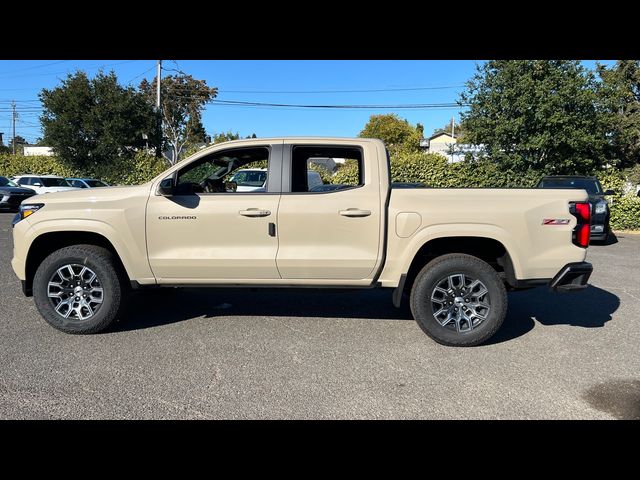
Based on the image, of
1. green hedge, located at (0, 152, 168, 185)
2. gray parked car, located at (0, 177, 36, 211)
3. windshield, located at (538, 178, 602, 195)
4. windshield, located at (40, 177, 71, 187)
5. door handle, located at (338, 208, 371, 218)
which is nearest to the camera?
door handle, located at (338, 208, 371, 218)

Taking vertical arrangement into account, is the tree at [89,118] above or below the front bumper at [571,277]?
above

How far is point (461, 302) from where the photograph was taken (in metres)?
4.18

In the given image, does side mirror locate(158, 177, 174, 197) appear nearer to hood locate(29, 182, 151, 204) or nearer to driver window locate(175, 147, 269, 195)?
driver window locate(175, 147, 269, 195)

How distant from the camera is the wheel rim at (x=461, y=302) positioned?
416 centimetres

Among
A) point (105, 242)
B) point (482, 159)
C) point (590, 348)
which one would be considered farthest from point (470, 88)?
point (105, 242)

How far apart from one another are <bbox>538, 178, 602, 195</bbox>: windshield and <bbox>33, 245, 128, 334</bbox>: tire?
1158 cm

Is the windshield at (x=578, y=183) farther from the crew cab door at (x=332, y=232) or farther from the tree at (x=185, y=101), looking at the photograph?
the tree at (x=185, y=101)

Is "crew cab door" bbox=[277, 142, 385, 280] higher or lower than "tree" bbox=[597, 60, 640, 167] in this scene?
lower

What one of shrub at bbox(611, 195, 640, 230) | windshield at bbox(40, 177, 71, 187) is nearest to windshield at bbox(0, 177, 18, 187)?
windshield at bbox(40, 177, 71, 187)

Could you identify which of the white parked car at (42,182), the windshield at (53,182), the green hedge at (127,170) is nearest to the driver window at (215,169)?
the white parked car at (42,182)

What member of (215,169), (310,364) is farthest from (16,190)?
(310,364)

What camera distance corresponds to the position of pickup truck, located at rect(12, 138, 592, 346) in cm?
409
